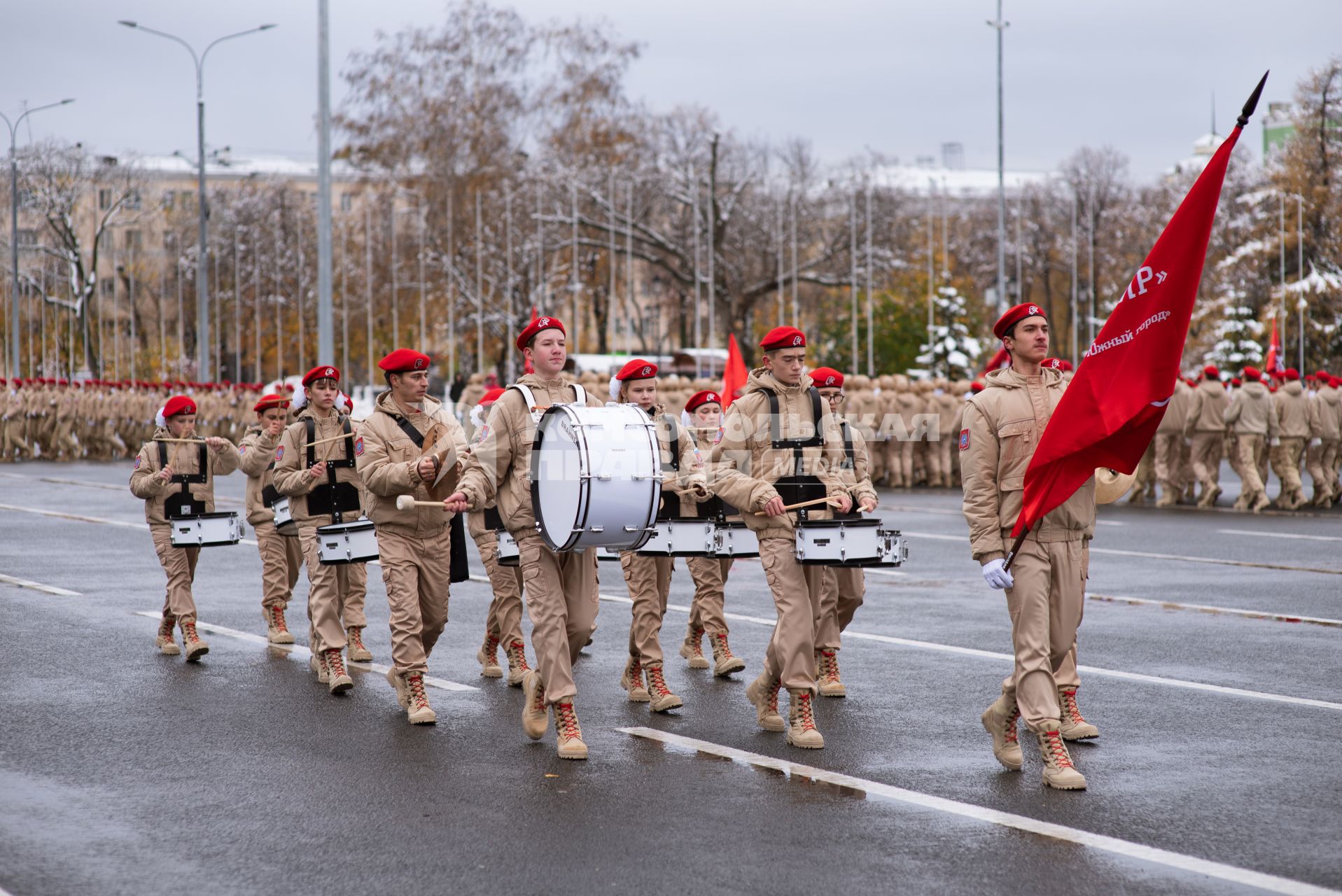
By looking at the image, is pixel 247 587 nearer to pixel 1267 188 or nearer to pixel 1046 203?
pixel 1267 188

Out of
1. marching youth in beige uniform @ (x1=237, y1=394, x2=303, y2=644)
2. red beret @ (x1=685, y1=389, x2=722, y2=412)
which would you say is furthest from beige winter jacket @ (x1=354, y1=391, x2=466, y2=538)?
marching youth in beige uniform @ (x1=237, y1=394, x2=303, y2=644)

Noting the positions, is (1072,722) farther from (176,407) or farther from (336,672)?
(176,407)

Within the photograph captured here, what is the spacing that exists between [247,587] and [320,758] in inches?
283

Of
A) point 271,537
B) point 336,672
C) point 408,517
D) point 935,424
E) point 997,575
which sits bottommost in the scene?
point 336,672

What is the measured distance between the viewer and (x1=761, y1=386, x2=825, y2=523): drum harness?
832 cm

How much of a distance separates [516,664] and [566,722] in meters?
1.93

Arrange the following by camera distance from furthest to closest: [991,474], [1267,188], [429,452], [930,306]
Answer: [1267,188], [930,306], [429,452], [991,474]

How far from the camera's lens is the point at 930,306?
116 feet

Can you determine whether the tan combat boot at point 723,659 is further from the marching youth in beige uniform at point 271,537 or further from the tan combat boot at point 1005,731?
the marching youth in beige uniform at point 271,537

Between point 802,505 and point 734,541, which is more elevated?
point 802,505

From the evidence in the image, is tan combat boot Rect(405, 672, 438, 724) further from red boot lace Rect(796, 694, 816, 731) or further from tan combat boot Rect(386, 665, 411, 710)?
red boot lace Rect(796, 694, 816, 731)

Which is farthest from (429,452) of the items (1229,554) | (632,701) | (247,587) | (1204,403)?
(1204,403)

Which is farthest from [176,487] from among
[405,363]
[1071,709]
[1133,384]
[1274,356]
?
[1274,356]

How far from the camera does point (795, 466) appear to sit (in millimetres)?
8344
